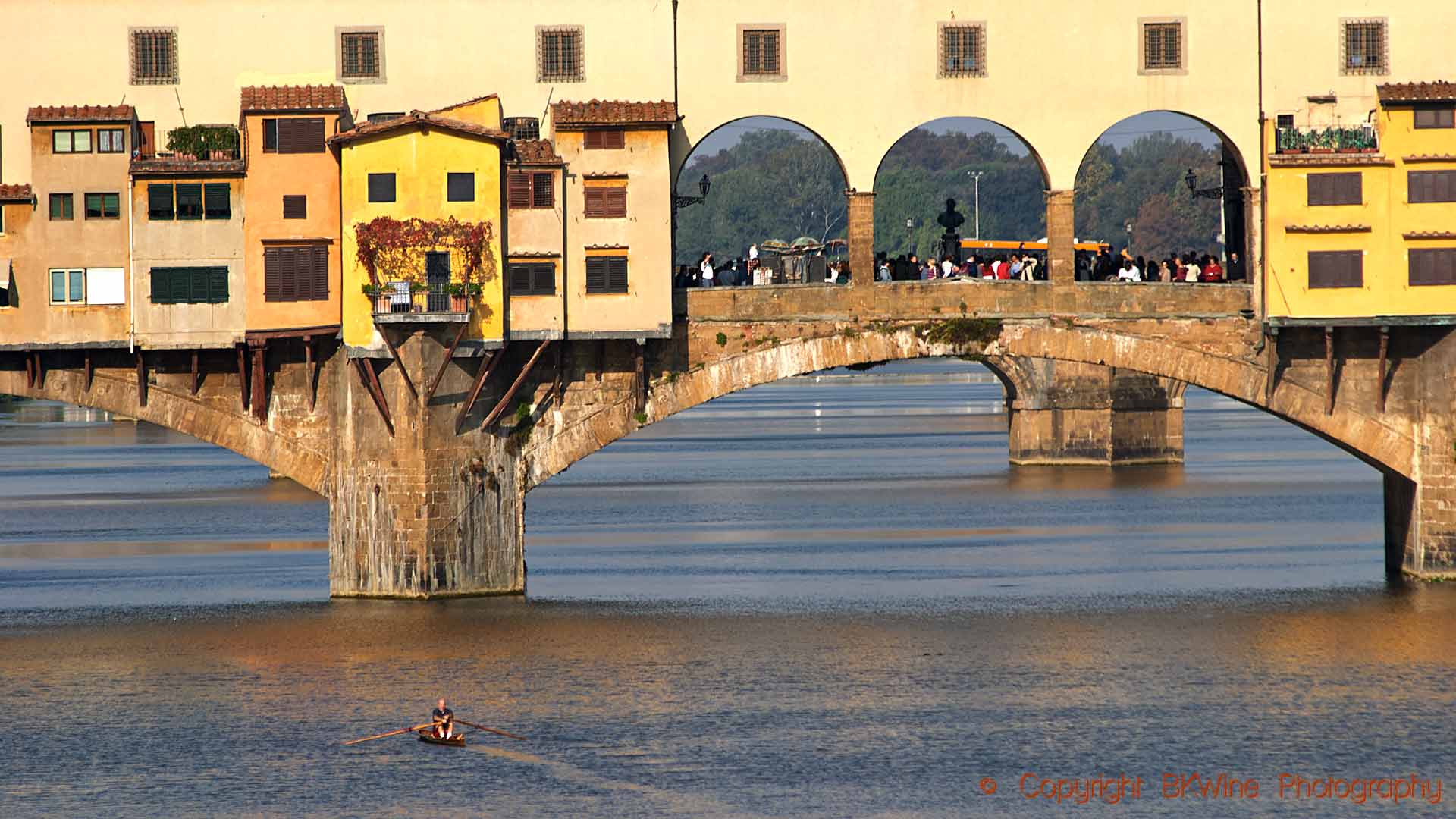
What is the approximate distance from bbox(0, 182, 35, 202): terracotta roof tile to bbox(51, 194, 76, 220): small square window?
0.53 metres

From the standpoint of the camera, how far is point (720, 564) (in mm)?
63250

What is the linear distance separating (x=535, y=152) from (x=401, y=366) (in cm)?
622

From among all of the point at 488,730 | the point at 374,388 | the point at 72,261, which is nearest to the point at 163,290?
the point at 72,261

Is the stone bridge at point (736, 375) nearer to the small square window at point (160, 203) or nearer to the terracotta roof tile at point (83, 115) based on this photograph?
the small square window at point (160, 203)

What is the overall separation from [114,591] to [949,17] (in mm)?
27109

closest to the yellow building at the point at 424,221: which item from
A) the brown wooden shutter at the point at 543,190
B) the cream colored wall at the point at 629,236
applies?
the brown wooden shutter at the point at 543,190

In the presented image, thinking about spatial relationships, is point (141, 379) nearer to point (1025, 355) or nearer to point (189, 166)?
point (189, 166)

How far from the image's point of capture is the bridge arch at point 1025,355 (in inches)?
2110

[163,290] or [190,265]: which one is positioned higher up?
[190,265]

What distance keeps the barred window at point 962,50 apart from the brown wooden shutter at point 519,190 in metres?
10.9

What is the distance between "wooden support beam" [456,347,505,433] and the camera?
52.0 m

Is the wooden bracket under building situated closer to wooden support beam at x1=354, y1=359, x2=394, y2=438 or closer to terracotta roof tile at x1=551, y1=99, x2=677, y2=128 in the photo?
wooden support beam at x1=354, y1=359, x2=394, y2=438

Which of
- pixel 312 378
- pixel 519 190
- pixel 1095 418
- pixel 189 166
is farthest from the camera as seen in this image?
pixel 1095 418

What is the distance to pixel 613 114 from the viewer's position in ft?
172
